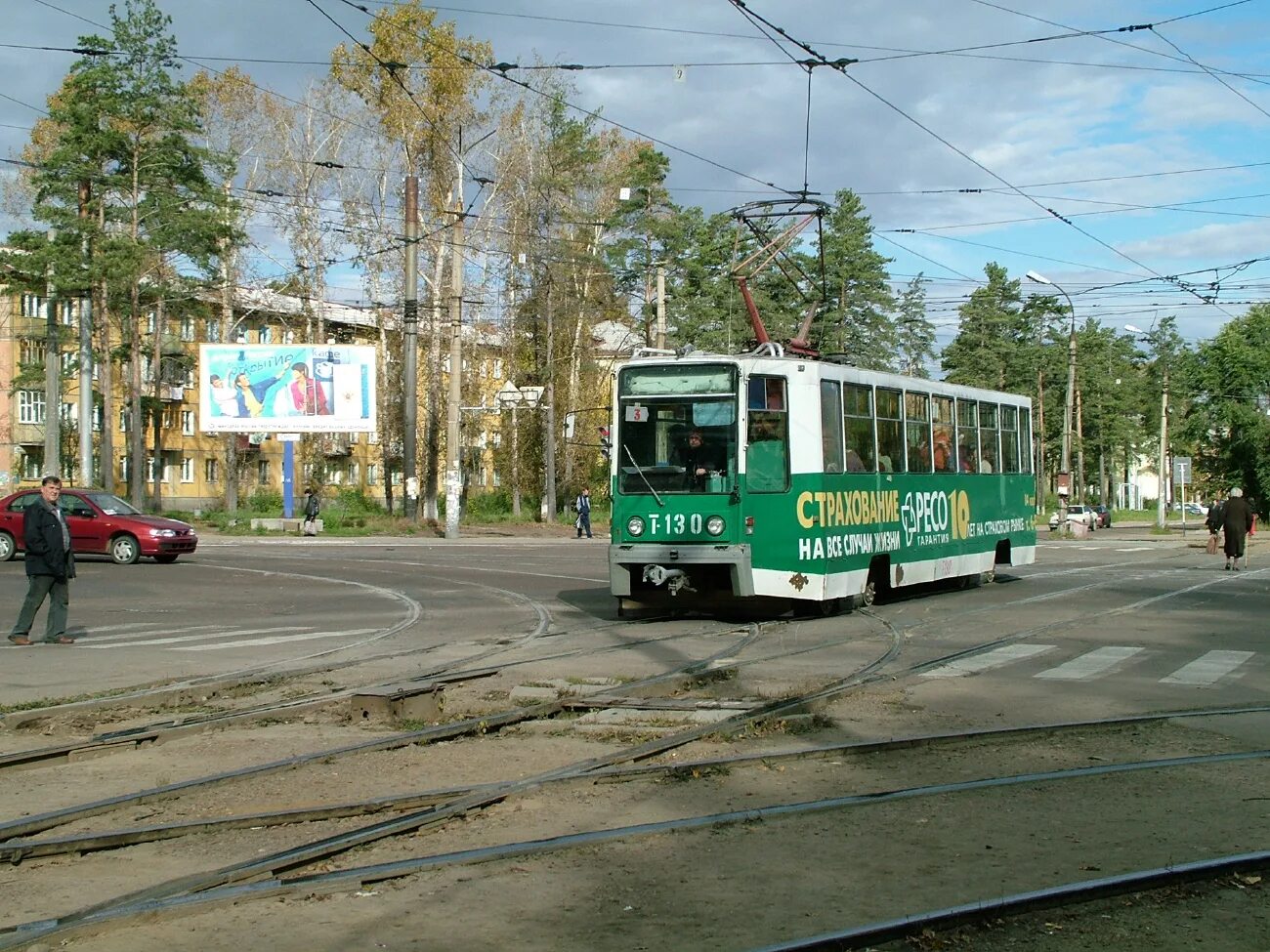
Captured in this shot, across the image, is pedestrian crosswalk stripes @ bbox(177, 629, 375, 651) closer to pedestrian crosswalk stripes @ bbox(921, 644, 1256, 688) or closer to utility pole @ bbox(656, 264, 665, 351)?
pedestrian crosswalk stripes @ bbox(921, 644, 1256, 688)

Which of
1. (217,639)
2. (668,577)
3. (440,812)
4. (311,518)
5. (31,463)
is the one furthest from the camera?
(31,463)

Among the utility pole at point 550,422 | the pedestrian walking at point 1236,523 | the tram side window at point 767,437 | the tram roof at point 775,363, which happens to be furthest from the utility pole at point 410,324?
the tram side window at point 767,437

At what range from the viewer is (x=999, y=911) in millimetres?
5078

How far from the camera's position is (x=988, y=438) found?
2273cm

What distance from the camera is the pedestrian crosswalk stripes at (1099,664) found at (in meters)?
11.9

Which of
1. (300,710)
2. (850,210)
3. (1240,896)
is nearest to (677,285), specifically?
(850,210)

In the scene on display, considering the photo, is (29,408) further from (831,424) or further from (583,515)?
(831,424)

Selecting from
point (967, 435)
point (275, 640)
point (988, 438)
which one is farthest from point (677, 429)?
point (988, 438)

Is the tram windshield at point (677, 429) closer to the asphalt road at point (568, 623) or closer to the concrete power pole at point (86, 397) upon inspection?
the asphalt road at point (568, 623)

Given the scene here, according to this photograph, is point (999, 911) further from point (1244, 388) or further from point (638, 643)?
point (1244, 388)

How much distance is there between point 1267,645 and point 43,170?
40.8 meters

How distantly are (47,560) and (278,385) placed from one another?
36577 mm

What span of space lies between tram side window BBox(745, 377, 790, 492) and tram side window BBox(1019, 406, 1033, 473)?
967cm

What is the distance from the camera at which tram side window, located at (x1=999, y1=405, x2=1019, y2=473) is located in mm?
23484
